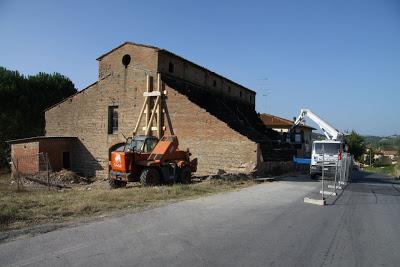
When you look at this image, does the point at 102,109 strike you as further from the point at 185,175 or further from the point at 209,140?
the point at 185,175

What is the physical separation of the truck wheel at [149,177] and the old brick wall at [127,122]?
6334 mm

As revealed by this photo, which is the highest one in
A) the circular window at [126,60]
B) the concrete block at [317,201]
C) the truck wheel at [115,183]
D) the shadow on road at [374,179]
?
the circular window at [126,60]

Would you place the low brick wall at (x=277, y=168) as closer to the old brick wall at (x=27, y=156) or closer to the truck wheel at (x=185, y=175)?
the truck wheel at (x=185, y=175)

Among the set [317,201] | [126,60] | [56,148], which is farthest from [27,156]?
[317,201]

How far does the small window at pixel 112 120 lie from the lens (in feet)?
100

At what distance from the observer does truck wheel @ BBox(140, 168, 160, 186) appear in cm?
1797

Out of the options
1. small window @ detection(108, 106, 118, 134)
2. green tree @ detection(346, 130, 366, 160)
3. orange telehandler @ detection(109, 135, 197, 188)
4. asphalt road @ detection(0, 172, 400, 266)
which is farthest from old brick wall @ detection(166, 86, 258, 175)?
green tree @ detection(346, 130, 366, 160)

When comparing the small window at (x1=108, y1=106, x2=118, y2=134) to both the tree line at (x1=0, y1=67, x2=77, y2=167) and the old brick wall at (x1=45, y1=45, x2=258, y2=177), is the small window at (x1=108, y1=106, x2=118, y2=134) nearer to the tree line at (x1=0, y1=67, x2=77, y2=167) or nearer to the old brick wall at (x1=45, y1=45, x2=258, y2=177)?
the old brick wall at (x1=45, y1=45, x2=258, y2=177)

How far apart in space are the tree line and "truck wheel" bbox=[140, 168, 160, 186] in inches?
1092

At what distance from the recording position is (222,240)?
7387mm

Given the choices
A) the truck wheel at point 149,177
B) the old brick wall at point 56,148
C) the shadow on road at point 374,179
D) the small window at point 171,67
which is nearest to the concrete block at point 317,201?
the truck wheel at point 149,177

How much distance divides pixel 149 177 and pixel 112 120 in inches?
541

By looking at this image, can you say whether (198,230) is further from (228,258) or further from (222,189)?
(222,189)

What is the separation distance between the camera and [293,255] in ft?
21.6
